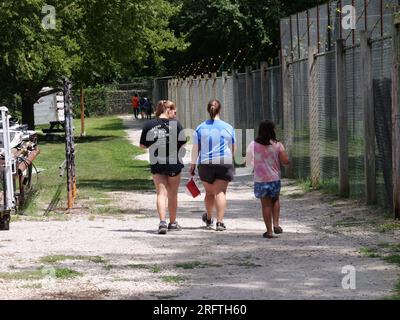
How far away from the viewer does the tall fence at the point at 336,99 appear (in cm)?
1240

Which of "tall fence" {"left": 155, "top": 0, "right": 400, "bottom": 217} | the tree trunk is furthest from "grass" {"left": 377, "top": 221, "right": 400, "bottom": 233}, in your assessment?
the tree trunk

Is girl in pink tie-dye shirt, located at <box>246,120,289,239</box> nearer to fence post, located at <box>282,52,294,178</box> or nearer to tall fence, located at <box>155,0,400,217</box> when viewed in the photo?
tall fence, located at <box>155,0,400,217</box>

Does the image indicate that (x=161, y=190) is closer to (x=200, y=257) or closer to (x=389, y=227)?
(x=200, y=257)

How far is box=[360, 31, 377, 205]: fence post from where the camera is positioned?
1274 cm

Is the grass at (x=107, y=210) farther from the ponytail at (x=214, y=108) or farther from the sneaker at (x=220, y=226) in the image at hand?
the ponytail at (x=214, y=108)

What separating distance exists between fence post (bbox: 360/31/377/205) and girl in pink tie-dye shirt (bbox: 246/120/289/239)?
2.34 m

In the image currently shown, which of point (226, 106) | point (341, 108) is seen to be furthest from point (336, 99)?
point (226, 106)

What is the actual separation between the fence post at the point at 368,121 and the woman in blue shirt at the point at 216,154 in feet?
7.37

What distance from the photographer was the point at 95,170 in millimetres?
23250

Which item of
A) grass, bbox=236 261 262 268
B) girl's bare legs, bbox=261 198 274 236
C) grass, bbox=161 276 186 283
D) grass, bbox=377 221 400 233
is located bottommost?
grass, bbox=377 221 400 233

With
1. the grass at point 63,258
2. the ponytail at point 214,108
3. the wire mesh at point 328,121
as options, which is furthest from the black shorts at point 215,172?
the wire mesh at point 328,121

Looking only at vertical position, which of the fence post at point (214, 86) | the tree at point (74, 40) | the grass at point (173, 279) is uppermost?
the tree at point (74, 40)

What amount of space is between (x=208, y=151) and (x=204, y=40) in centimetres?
3852
